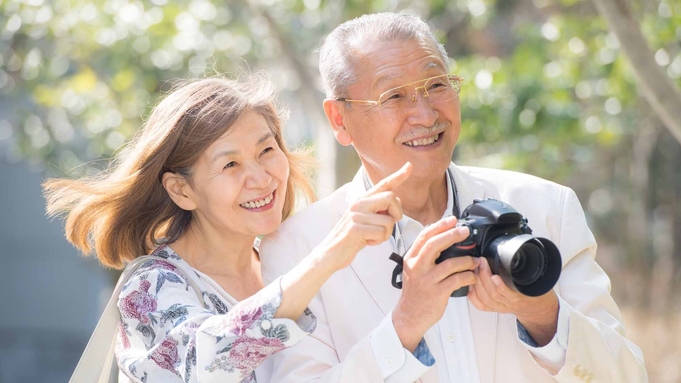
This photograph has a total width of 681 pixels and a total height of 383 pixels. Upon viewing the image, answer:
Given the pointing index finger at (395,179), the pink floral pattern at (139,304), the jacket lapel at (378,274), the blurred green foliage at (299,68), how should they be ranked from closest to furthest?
the pointing index finger at (395,179)
the pink floral pattern at (139,304)
the jacket lapel at (378,274)
the blurred green foliage at (299,68)

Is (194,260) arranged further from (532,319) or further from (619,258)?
(619,258)

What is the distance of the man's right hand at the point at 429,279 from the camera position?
2.43 metres

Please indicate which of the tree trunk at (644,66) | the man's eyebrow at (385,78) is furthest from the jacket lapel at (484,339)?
the tree trunk at (644,66)

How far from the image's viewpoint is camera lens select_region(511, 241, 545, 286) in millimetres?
2367

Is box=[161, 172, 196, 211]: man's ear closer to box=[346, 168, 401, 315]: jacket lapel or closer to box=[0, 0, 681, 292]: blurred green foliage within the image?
box=[346, 168, 401, 315]: jacket lapel

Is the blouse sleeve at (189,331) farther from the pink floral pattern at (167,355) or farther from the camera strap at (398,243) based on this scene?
the camera strap at (398,243)

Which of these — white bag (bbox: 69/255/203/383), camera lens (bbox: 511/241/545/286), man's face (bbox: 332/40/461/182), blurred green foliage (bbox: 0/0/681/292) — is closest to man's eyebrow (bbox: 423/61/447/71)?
man's face (bbox: 332/40/461/182)

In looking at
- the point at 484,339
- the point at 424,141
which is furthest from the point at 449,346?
the point at 424,141

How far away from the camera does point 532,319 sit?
2.55m

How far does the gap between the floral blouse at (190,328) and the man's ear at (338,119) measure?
690mm

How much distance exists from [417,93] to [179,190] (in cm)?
88

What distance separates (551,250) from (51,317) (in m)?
11.6

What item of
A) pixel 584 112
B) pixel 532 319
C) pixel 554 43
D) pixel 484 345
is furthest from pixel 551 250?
pixel 584 112

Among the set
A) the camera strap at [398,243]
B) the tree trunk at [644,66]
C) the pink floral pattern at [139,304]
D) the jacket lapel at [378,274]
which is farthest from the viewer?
the tree trunk at [644,66]
